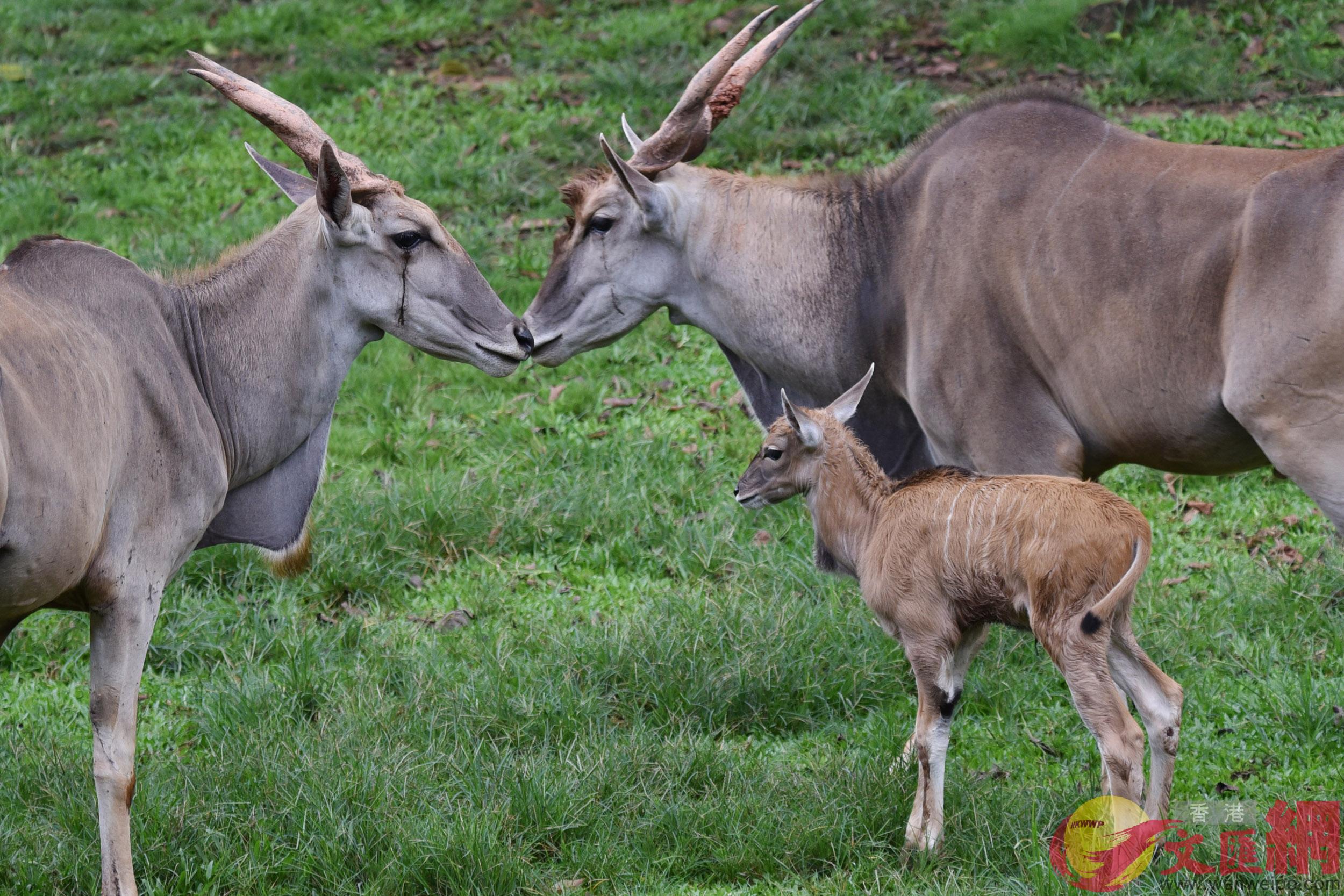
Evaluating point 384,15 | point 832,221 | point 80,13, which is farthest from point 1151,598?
point 80,13

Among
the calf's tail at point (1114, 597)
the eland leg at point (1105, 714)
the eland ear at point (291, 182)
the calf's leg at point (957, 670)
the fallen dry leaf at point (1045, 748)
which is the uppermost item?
the eland ear at point (291, 182)

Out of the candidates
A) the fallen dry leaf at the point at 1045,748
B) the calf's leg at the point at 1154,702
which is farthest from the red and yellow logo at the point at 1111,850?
the fallen dry leaf at the point at 1045,748

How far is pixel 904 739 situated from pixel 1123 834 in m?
1.19

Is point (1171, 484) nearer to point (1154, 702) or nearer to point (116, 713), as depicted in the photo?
point (1154, 702)

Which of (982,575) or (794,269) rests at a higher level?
(794,269)

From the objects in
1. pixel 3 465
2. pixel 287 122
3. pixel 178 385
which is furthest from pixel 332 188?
pixel 3 465

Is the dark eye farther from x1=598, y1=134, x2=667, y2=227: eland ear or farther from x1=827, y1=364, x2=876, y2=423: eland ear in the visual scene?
x1=827, y1=364, x2=876, y2=423: eland ear

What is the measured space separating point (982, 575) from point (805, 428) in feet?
→ 2.67

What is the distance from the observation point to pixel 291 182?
5.30 m

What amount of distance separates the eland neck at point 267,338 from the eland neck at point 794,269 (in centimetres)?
169

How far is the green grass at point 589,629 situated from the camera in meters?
4.65

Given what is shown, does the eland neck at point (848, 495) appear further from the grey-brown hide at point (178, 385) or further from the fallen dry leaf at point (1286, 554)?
the fallen dry leaf at point (1286, 554)

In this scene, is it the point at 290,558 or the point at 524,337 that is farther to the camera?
the point at 524,337

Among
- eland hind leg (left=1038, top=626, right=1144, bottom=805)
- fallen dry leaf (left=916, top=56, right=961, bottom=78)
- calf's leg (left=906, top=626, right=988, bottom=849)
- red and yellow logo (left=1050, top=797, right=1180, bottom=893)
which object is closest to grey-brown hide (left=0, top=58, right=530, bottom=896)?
calf's leg (left=906, top=626, right=988, bottom=849)
